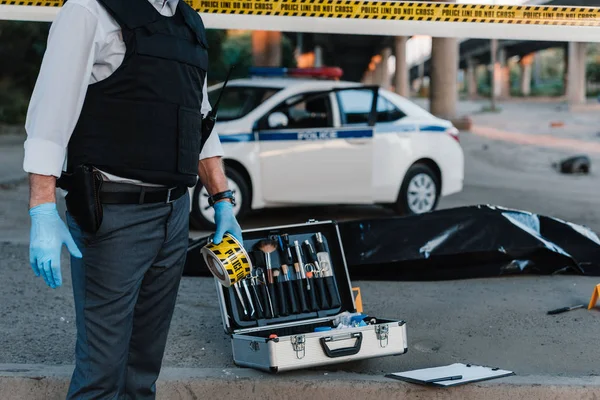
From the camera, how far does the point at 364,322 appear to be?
449cm

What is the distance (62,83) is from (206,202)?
630 cm

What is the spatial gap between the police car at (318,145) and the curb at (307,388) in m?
4.81

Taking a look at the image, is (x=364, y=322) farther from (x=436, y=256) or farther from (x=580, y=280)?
(x=580, y=280)

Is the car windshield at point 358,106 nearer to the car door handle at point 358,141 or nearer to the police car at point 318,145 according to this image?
the police car at point 318,145

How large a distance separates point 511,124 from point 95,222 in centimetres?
3374

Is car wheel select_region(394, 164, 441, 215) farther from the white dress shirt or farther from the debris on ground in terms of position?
the debris on ground

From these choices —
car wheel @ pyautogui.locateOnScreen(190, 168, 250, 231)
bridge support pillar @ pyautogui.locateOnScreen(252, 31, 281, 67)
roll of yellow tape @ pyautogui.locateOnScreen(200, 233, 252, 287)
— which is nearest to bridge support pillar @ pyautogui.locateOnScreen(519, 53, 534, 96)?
bridge support pillar @ pyautogui.locateOnScreen(252, 31, 281, 67)

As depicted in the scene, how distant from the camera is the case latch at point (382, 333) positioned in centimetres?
417

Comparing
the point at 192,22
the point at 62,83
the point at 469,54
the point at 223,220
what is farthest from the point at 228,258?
the point at 469,54

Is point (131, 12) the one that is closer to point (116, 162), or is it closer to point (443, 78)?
point (116, 162)

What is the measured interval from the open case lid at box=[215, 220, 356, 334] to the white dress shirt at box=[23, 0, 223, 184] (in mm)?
1999

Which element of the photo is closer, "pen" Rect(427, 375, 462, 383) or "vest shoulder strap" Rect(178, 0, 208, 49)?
"vest shoulder strap" Rect(178, 0, 208, 49)

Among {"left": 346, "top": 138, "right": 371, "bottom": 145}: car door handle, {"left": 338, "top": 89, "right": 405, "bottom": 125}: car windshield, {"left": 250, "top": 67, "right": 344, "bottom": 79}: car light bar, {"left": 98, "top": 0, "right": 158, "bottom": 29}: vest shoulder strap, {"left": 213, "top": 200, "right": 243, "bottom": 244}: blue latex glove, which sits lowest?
{"left": 346, "top": 138, "right": 371, "bottom": 145}: car door handle

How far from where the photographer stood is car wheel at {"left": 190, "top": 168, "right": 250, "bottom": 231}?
886 cm
